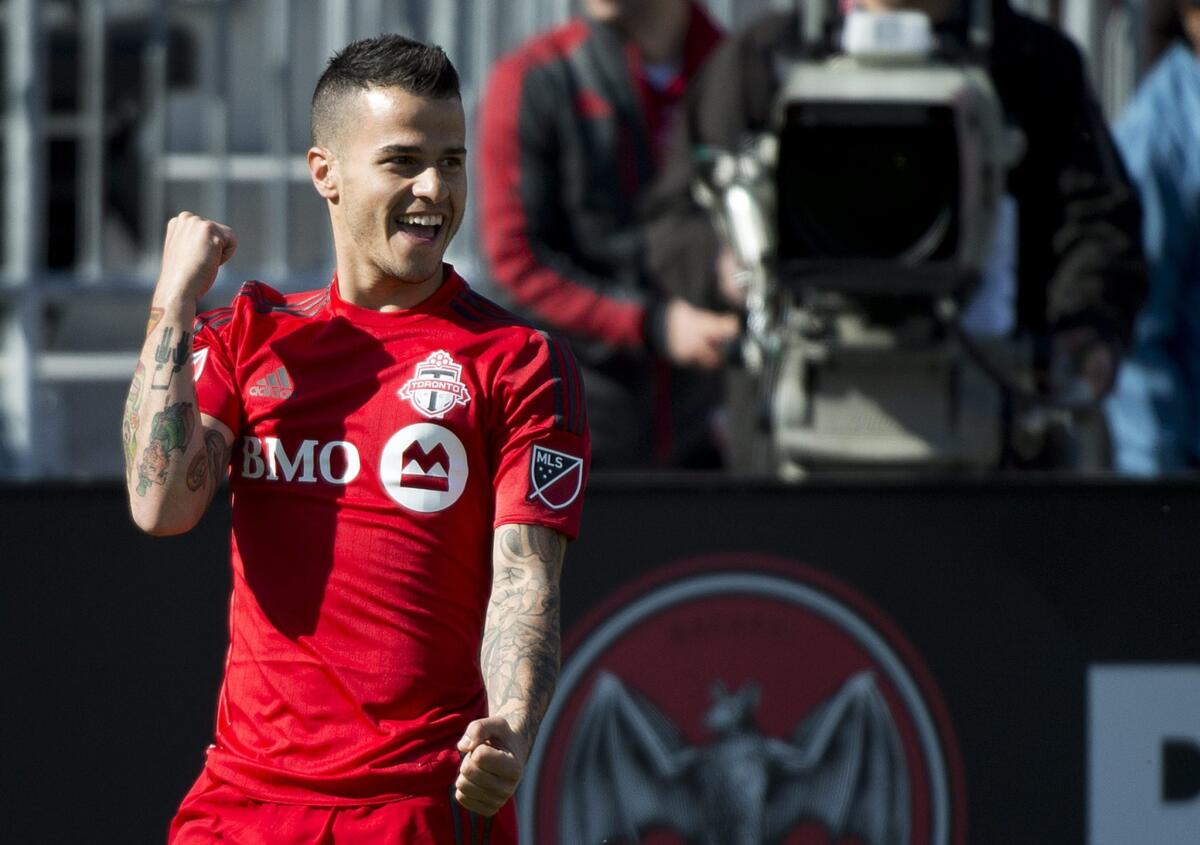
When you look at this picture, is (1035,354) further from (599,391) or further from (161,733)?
(161,733)

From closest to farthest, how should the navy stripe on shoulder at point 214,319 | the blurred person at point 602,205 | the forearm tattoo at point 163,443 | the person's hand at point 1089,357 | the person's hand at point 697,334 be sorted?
the forearm tattoo at point 163,443, the navy stripe on shoulder at point 214,319, the person's hand at point 1089,357, the person's hand at point 697,334, the blurred person at point 602,205

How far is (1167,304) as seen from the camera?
4.94m

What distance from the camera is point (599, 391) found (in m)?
4.95

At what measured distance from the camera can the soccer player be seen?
256cm

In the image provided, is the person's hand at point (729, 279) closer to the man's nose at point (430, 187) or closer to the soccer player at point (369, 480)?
the soccer player at point (369, 480)

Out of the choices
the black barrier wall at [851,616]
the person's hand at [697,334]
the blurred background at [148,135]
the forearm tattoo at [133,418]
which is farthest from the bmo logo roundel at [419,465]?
the blurred background at [148,135]

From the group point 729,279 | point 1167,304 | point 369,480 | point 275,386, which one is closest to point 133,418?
point 275,386

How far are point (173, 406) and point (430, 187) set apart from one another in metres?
0.44

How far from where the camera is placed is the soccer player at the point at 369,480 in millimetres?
2557

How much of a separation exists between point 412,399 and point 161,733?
1756 mm

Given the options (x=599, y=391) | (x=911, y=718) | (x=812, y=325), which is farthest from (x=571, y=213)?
(x=911, y=718)

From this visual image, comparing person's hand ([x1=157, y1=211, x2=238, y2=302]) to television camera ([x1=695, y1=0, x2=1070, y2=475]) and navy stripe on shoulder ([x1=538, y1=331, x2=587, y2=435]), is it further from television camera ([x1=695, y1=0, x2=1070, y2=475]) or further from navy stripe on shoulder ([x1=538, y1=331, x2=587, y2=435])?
television camera ([x1=695, y1=0, x2=1070, y2=475])

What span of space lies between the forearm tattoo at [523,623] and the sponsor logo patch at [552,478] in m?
0.04

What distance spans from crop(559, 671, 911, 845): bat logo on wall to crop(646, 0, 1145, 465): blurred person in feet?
2.70
